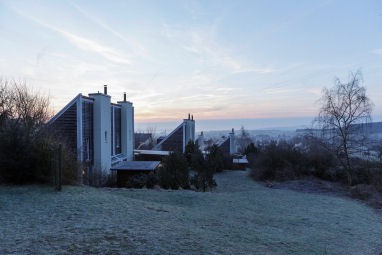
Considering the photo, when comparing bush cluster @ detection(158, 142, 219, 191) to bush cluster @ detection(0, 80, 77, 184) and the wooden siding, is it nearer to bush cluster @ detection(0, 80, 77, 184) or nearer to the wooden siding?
bush cluster @ detection(0, 80, 77, 184)

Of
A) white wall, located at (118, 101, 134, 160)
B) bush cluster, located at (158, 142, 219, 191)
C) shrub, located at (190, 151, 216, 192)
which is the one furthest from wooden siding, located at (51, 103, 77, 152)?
white wall, located at (118, 101, 134, 160)

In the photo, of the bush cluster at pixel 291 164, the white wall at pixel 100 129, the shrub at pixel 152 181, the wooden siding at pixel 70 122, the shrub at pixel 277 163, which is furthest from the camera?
the shrub at pixel 277 163

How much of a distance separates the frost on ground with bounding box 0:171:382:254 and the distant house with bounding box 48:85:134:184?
237 inches

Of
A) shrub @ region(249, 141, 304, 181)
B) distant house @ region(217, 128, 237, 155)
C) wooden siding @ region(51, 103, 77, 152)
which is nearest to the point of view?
wooden siding @ region(51, 103, 77, 152)

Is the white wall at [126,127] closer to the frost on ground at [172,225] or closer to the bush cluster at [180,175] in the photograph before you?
the bush cluster at [180,175]

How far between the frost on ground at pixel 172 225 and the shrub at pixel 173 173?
2.44 m

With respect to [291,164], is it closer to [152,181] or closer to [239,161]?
[152,181]

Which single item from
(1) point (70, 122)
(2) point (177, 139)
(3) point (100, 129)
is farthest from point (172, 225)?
(2) point (177, 139)

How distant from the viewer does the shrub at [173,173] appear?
41.5ft

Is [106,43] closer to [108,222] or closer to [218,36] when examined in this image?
[218,36]

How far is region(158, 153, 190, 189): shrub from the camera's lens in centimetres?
1264

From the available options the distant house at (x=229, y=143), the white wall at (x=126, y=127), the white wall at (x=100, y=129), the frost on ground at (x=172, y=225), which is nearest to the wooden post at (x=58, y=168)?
the frost on ground at (x=172, y=225)

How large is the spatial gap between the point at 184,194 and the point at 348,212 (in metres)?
4.76

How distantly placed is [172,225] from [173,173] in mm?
6954
